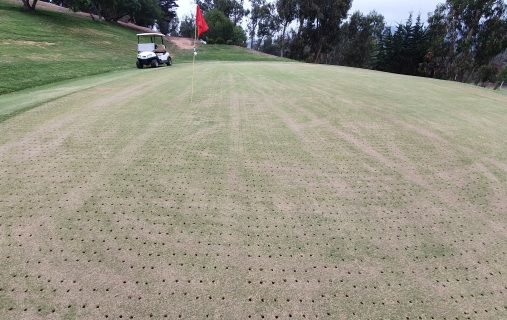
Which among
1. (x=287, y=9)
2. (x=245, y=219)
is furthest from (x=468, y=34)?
(x=245, y=219)

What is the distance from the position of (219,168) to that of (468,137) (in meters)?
6.22

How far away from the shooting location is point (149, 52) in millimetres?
20125

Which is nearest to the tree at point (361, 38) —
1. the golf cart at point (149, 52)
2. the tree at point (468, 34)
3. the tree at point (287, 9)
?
the tree at point (287, 9)

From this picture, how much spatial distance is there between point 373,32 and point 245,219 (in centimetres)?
6345

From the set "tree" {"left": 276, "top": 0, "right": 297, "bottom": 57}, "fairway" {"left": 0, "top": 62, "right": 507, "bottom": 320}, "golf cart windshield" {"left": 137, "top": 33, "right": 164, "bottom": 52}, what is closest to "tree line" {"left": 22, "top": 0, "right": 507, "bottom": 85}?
"tree" {"left": 276, "top": 0, "right": 297, "bottom": 57}

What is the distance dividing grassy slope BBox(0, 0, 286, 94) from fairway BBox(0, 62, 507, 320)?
320 inches

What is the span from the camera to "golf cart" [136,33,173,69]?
19922 millimetres

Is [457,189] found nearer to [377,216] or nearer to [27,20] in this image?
[377,216]

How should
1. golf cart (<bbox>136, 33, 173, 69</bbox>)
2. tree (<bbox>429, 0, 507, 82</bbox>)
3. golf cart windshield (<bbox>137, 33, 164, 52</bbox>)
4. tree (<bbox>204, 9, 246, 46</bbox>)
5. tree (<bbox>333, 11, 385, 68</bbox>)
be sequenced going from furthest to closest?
tree (<bbox>333, 11, 385, 68</bbox>) → tree (<bbox>204, 9, 246, 46</bbox>) → tree (<bbox>429, 0, 507, 82</bbox>) → golf cart windshield (<bbox>137, 33, 164, 52</bbox>) → golf cart (<bbox>136, 33, 173, 69</bbox>)

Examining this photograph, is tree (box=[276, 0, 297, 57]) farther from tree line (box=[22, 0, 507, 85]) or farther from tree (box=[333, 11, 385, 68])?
tree (box=[333, 11, 385, 68])

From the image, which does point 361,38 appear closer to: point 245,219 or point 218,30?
point 218,30

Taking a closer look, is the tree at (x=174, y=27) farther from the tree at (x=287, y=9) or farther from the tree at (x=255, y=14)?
the tree at (x=287, y=9)

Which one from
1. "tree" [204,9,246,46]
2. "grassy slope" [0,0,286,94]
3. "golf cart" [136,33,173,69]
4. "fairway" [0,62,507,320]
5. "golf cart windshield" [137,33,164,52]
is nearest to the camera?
"fairway" [0,62,507,320]

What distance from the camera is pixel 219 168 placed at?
529 cm
